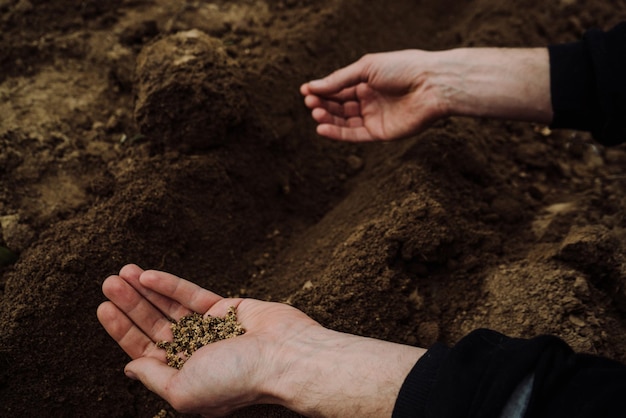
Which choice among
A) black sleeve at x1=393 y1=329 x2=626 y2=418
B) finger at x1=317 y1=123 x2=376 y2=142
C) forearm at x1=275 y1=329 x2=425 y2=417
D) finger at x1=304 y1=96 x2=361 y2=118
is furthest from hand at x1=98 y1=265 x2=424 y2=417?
finger at x1=304 y1=96 x2=361 y2=118

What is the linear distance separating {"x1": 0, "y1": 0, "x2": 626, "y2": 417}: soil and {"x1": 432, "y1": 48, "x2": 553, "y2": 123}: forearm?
22cm

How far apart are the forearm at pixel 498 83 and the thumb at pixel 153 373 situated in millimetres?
1474

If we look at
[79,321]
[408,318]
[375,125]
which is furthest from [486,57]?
[79,321]

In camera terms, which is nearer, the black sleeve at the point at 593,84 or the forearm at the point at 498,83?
the black sleeve at the point at 593,84

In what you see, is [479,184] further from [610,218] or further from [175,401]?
[175,401]

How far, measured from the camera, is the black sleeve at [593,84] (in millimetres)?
1869

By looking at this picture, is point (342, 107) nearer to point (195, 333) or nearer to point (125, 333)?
point (195, 333)

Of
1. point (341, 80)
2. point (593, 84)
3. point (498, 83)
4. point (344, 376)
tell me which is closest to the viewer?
point (344, 376)

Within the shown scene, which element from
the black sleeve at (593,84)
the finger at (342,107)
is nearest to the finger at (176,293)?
the finger at (342,107)

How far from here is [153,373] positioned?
1.54 metres

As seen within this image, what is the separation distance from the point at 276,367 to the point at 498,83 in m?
1.42

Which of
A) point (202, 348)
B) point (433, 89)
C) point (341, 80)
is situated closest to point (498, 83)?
point (433, 89)

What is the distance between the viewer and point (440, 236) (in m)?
1.93

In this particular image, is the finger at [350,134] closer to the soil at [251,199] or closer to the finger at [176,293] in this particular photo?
the soil at [251,199]
